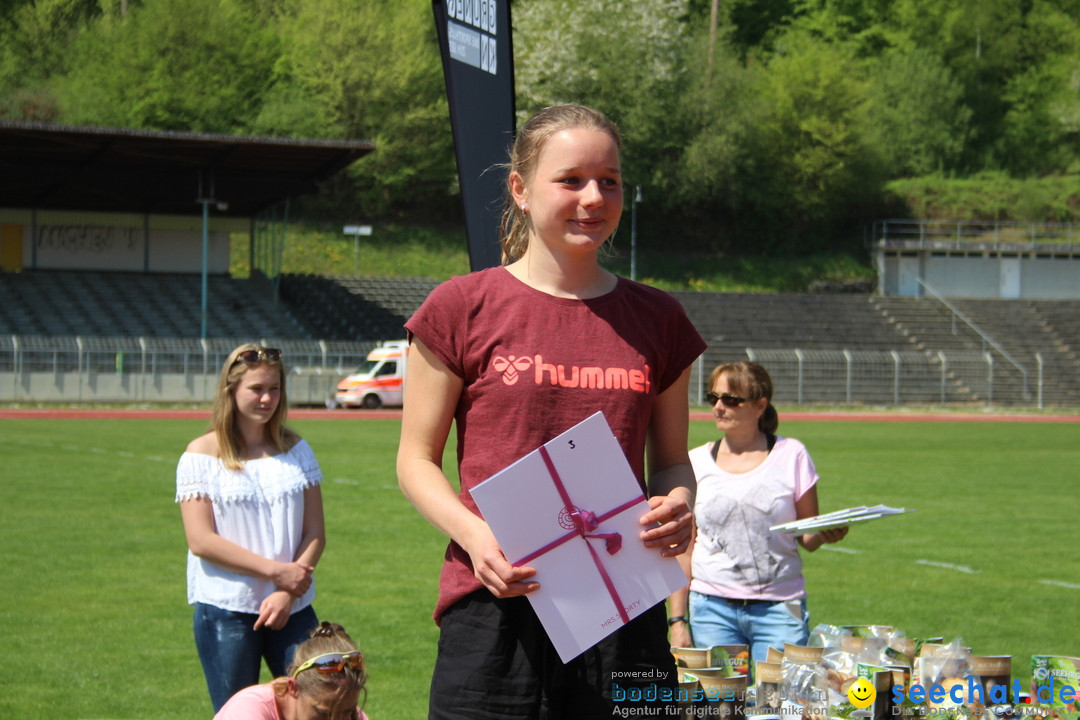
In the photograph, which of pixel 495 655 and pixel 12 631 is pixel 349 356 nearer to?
pixel 12 631

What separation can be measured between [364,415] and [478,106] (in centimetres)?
2989

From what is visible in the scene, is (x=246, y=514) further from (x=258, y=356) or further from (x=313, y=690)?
(x=313, y=690)

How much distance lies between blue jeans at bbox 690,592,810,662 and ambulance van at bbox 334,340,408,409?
31439 millimetres

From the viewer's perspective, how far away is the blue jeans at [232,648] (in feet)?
14.3

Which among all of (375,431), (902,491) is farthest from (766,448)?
(375,431)

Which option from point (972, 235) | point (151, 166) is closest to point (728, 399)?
point (151, 166)

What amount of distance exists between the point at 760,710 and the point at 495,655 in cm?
189

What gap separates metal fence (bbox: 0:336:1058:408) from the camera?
35.2 metres

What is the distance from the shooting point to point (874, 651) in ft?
13.2

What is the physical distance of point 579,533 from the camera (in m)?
2.35

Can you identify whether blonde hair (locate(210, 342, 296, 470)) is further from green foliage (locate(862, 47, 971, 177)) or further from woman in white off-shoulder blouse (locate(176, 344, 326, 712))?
green foliage (locate(862, 47, 971, 177))

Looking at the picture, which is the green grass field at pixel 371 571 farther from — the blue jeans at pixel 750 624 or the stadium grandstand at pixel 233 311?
the stadium grandstand at pixel 233 311

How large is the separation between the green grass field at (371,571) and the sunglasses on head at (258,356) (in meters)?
2.49

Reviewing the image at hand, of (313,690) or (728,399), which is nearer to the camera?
(313,690)
